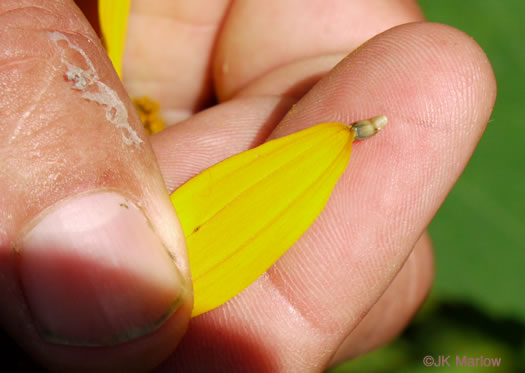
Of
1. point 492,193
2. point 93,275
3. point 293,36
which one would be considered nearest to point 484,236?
point 492,193

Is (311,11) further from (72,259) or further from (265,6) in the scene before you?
(72,259)

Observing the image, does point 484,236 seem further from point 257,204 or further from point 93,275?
point 93,275

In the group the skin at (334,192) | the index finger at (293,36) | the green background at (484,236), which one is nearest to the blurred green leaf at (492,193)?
the green background at (484,236)

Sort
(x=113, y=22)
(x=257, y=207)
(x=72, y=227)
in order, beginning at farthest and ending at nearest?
(x=113, y=22)
(x=257, y=207)
(x=72, y=227)

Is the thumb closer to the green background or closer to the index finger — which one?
the index finger

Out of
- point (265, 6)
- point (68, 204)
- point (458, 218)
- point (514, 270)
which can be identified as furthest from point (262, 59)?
point (514, 270)

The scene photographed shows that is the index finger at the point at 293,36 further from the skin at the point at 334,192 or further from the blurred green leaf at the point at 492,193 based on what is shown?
the blurred green leaf at the point at 492,193
